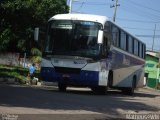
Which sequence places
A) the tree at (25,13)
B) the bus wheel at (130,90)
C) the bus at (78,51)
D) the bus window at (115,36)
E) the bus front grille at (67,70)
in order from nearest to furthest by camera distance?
the bus at (78,51) → the bus front grille at (67,70) → the bus window at (115,36) → the bus wheel at (130,90) → the tree at (25,13)

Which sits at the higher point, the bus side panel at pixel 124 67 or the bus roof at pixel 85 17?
the bus roof at pixel 85 17

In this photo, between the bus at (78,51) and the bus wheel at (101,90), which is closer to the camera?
the bus at (78,51)

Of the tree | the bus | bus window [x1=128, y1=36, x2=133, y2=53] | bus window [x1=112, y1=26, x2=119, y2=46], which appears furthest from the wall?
the bus

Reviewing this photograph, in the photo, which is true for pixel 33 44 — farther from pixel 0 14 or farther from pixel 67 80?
pixel 67 80

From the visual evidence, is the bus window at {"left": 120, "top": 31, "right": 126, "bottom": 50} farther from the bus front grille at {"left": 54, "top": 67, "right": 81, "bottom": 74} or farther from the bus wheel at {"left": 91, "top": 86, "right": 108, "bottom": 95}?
the bus front grille at {"left": 54, "top": 67, "right": 81, "bottom": 74}

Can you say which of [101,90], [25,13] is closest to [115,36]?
[101,90]

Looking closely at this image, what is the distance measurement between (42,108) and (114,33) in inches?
451

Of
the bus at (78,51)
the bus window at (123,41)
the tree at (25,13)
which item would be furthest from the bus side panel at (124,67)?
the tree at (25,13)

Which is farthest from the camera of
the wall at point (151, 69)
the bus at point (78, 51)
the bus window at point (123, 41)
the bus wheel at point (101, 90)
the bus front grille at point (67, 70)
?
the wall at point (151, 69)

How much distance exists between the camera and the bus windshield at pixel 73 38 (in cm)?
2322

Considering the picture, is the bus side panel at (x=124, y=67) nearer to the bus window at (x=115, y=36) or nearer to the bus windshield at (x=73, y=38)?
the bus window at (x=115, y=36)

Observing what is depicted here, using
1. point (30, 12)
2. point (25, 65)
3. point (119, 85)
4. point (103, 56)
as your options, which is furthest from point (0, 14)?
point (25, 65)

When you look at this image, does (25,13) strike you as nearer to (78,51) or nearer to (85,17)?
(85,17)

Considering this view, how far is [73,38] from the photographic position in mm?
23391
